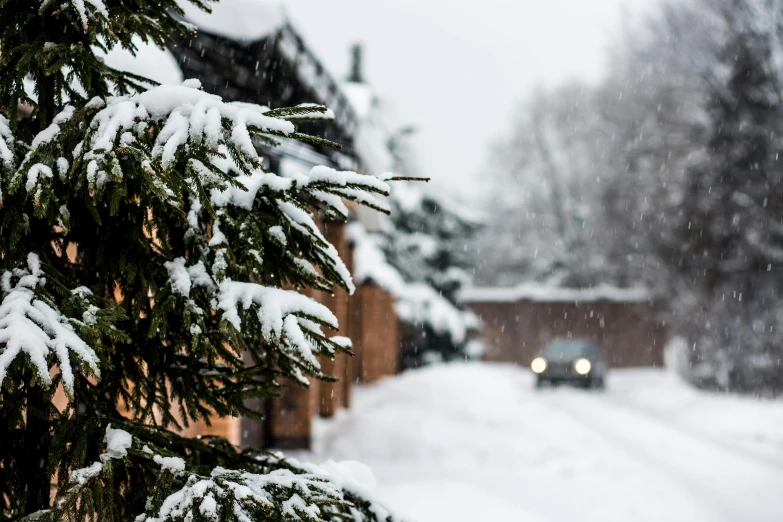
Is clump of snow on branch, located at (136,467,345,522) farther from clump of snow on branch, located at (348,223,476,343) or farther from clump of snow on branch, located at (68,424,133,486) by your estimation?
clump of snow on branch, located at (348,223,476,343)

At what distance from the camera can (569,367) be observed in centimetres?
1777

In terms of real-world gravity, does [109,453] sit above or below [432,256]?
below

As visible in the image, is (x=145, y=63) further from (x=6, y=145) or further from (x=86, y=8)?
(x=6, y=145)

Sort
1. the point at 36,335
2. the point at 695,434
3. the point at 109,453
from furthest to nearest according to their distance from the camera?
the point at 695,434 < the point at 109,453 < the point at 36,335

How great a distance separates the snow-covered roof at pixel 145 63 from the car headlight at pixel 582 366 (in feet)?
53.0

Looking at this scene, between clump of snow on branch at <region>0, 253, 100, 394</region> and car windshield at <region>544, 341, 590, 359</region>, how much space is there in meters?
17.2

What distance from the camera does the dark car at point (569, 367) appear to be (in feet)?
58.3

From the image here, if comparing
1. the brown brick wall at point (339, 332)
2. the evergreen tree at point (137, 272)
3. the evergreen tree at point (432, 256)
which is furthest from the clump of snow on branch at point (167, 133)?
the evergreen tree at point (432, 256)

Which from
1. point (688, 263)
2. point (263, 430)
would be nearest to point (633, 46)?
point (688, 263)

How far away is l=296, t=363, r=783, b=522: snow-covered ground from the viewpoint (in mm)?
5863

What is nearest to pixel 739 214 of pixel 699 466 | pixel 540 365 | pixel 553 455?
pixel 699 466

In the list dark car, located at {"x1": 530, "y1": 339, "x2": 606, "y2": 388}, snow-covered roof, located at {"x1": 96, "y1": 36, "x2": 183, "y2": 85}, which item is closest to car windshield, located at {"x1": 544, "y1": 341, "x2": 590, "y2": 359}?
dark car, located at {"x1": 530, "y1": 339, "x2": 606, "y2": 388}

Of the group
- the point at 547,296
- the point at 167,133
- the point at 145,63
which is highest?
the point at 547,296

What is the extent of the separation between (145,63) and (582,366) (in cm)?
1659
